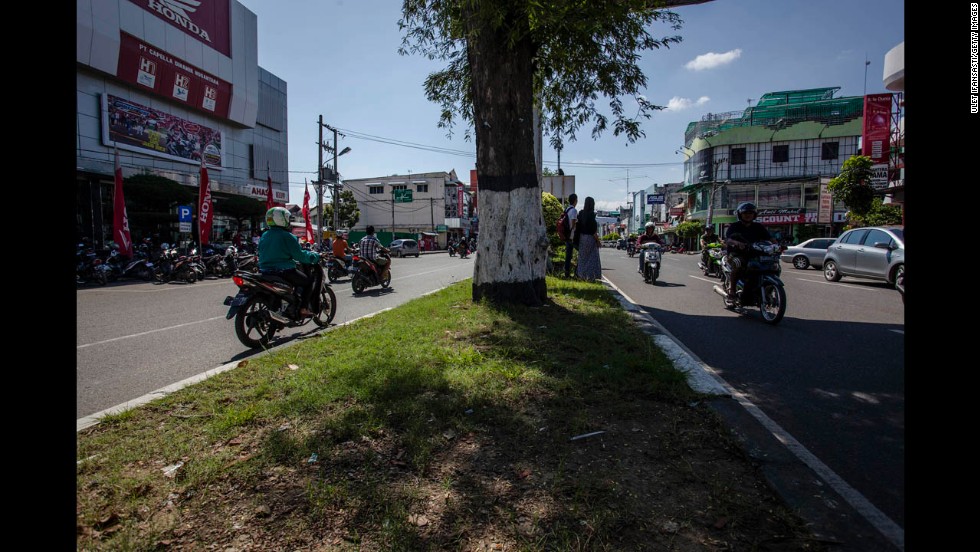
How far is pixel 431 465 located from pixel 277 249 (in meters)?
4.91

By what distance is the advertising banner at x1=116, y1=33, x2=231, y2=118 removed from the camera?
2566cm

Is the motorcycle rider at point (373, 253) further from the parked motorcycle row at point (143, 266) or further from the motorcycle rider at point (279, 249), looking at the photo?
the motorcycle rider at point (279, 249)

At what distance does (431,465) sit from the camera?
2551mm

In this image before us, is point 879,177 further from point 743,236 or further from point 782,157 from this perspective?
point 782,157

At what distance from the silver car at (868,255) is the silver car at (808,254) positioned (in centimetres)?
692

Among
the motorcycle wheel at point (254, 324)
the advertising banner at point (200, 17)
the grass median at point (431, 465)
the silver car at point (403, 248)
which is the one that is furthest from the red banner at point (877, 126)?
the advertising banner at point (200, 17)

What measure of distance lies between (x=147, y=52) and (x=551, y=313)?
30.8 meters

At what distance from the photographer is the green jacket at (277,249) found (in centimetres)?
653

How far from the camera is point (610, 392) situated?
11.7 feet

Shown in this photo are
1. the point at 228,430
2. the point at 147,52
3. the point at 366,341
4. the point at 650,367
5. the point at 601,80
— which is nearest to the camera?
the point at 228,430

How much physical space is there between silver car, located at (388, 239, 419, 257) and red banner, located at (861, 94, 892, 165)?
3180 cm

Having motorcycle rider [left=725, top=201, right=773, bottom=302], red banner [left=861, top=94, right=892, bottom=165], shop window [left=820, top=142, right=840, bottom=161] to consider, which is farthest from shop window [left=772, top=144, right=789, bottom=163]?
motorcycle rider [left=725, top=201, right=773, bottom=302]
